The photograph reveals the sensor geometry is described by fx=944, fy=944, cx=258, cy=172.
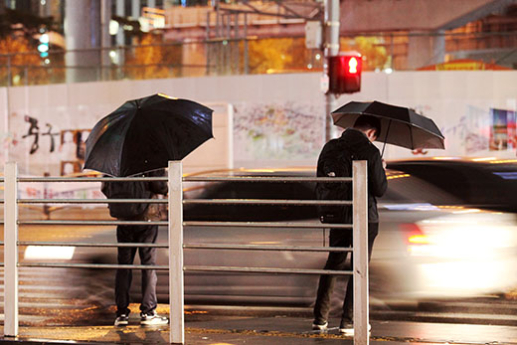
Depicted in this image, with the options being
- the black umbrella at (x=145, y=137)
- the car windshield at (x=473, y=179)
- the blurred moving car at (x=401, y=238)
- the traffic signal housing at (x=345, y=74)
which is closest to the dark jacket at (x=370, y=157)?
the black umbrella at (x=145, y=137)

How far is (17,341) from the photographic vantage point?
265 inches

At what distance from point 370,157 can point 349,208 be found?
411mm

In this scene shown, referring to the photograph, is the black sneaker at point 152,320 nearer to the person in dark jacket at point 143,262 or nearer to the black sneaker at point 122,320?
the person in dark jacket at point 143,262

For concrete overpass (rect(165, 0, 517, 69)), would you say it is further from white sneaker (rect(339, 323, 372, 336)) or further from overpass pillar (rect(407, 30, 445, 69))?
white sneaker (rect(339, 323, 372, 336))

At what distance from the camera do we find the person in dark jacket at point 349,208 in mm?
7000

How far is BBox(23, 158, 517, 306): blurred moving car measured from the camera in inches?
327

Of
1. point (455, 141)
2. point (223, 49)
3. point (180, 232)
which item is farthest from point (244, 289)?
point (223, 49)

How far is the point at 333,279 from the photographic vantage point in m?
7.48

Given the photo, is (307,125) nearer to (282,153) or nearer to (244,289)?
(282,153)

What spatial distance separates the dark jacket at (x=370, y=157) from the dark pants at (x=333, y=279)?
7.5 inches

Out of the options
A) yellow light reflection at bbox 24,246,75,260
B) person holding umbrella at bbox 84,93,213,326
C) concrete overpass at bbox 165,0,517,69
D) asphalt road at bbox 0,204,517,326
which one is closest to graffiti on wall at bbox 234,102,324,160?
→ concrete overpass at bbox 165,0,517,69

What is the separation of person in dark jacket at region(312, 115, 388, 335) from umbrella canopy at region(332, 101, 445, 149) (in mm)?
187

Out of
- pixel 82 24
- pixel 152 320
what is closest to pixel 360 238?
pixel 152 320

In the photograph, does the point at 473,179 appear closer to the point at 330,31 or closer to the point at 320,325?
the point at 320,325
